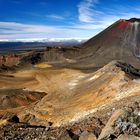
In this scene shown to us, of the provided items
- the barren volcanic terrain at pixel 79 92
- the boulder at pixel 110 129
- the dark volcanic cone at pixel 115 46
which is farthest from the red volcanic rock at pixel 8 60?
the boulder at pixel 110 129

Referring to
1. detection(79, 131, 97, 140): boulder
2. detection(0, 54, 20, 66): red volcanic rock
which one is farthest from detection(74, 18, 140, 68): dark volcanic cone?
detection(79, 131, 97, 140): boulder

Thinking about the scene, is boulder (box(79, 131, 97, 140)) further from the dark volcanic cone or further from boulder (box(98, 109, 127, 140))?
the dark volcanic cone

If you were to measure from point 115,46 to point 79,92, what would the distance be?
161 ft

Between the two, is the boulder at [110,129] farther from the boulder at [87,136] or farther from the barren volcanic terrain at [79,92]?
the boulder at [87,136]

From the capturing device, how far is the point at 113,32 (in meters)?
102

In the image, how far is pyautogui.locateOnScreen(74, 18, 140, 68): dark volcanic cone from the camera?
89625 mm

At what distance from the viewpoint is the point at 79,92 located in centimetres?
4900

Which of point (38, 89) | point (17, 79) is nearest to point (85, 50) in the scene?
point (17, 79)

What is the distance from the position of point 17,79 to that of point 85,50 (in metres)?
33.6

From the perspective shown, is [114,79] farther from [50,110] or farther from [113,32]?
[113,32]

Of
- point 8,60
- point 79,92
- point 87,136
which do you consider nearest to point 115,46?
point 8,60

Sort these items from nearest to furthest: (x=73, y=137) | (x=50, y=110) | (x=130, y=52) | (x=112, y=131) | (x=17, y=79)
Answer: (x=112, y=131) → (x=73, y=137) → (x=50, y=110) → (x=17, y=79) → (x=130, y=52)

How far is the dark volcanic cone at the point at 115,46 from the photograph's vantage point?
3529 inches

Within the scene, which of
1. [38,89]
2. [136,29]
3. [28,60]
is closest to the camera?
[38,89]
